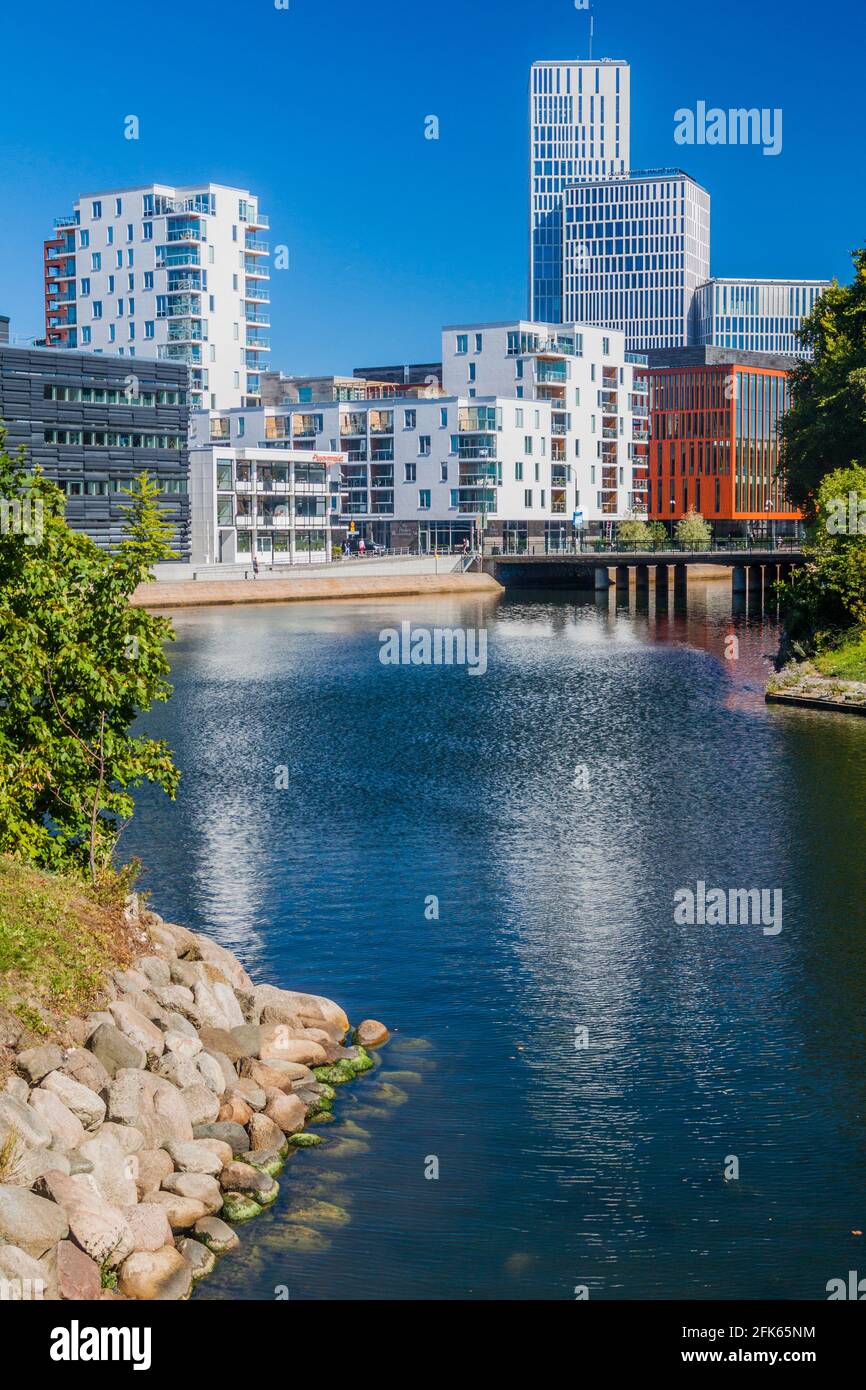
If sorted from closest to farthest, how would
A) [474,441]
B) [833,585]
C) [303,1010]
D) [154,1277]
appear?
[154,1277], [303,1010], [833,585], [474,441]

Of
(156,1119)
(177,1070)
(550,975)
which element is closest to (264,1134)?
(177,1070)

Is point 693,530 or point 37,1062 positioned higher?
point 693,530

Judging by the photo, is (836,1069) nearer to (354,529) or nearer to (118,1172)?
(118,1172)

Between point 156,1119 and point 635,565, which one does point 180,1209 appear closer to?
point 156,1119

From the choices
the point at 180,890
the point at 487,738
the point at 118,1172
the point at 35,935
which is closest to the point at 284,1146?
the point at 118,1172

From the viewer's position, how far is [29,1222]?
16703mm

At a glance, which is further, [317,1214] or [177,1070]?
[177,1070]

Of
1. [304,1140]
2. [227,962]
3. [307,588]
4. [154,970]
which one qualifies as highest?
[307,588]

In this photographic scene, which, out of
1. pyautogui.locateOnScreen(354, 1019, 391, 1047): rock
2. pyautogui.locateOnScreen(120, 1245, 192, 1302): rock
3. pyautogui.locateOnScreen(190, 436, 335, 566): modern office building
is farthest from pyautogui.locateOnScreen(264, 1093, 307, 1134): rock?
pyautogui.locateOnScreen(190, 436, 335, 566): modern office building

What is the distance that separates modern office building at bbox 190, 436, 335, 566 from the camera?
495 ft

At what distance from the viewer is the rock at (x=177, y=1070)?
2122 centimetres

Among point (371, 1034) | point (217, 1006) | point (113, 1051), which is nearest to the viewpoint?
point (113, 1051)

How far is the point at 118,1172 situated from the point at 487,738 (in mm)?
38012

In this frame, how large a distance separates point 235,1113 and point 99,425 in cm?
11545
